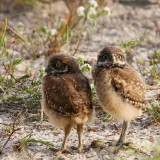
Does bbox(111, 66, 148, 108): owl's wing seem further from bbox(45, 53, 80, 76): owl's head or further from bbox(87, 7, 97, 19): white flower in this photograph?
bbox(87, 7, 97, 19): white flower

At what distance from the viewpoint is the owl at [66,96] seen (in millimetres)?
3498

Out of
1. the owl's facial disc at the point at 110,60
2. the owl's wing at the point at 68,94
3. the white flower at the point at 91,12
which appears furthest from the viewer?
the white flower at the point at 91,12

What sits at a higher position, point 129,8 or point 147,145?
point 129,8

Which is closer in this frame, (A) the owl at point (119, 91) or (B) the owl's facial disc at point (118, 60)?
(A) the owl at point (119, 91)

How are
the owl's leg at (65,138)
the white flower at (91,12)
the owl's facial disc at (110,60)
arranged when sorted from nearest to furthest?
the owl's leg at (65,138) < the owl's facial disc at (110,60) < the white flower at (91,12)

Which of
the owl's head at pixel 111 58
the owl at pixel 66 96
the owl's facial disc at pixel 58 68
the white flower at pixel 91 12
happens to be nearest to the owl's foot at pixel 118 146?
the owl at pixel 66 96

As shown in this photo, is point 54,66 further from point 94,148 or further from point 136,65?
point 136,65

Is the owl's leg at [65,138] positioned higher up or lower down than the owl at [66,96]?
lower down

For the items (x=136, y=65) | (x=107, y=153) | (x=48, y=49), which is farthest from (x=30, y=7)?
(x=107, y=153)

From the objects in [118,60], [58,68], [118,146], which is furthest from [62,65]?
[118,146]

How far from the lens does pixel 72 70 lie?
3.84 metres

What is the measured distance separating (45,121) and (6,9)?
14.2ft

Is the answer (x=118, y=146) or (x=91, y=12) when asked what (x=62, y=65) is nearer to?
(x=118, y=146)

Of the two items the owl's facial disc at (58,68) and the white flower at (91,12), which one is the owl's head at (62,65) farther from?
the white flower at (91,12)
